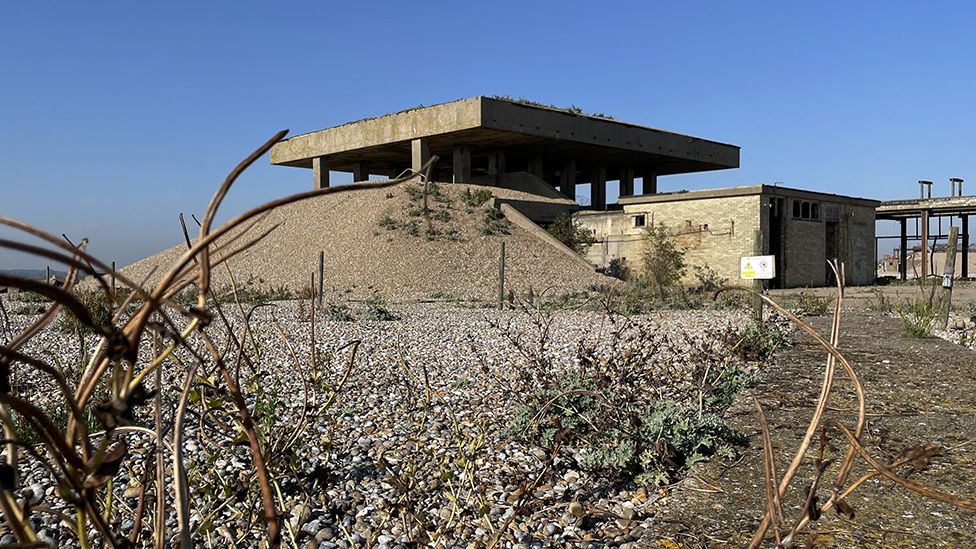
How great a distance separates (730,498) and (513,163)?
33237 millimetres

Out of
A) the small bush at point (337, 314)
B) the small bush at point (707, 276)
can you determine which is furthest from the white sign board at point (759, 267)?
the small bush at point (707, 276)

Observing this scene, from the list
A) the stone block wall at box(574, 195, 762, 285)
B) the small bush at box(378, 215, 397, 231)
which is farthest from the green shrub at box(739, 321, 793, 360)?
the small bush at box(378, 215, 397, 231)

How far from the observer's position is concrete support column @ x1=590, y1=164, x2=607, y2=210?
3459 cm

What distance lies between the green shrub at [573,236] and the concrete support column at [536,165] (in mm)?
6480

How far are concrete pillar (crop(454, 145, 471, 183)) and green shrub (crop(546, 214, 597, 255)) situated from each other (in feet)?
18.3

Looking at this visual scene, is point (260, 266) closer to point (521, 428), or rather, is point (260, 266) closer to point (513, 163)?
point (513, 163)

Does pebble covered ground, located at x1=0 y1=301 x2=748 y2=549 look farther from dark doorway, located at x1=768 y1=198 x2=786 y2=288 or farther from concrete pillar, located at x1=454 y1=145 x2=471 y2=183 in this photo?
concrete pillar, located at x1=454 y1=145 x2=471 y2=183

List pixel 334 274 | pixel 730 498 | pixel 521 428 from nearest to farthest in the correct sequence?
pixel 730 498 → pixel 521 428 → pixel 334 274

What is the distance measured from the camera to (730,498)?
2592 mm

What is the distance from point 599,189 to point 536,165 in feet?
11.7

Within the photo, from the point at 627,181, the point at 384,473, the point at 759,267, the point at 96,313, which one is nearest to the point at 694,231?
the point at 627,181

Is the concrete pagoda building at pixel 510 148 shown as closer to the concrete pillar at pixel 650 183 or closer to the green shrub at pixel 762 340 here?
the concrete pillar at pixel 650 183

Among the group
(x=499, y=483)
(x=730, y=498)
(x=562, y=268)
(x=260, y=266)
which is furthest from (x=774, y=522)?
(x=260, y=266)

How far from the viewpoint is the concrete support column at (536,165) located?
3297cm
